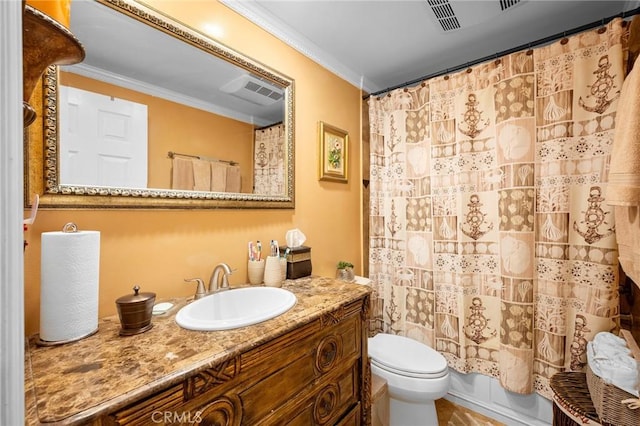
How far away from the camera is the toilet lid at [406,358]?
139cm

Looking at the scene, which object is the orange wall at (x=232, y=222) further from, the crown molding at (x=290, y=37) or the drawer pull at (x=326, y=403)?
the drawer pull at (x=326, y=403)

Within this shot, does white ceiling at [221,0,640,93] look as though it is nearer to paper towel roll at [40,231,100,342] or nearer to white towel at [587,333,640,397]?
paper towel roll at [40,231,100,342]

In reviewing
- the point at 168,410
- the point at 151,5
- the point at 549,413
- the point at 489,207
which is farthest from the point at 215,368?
the point at 549,413

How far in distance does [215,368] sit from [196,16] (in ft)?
4.67

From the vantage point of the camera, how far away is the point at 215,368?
0.67m

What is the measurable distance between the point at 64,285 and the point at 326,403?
0.96m

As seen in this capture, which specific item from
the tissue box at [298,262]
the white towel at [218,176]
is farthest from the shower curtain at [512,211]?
the white towel at [218,176]

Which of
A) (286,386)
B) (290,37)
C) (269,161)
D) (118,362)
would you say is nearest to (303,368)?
(286,386)

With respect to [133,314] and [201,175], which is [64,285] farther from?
[201,175]

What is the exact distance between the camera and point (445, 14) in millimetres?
1470

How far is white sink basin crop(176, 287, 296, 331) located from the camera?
0.98m

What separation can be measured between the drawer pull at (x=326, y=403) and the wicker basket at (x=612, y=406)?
1.05 metres

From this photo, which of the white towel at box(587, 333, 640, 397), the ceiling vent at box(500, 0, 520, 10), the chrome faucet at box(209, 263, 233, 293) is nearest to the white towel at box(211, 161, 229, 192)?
the chrome faucet at box(209, 263, 233, 293)
